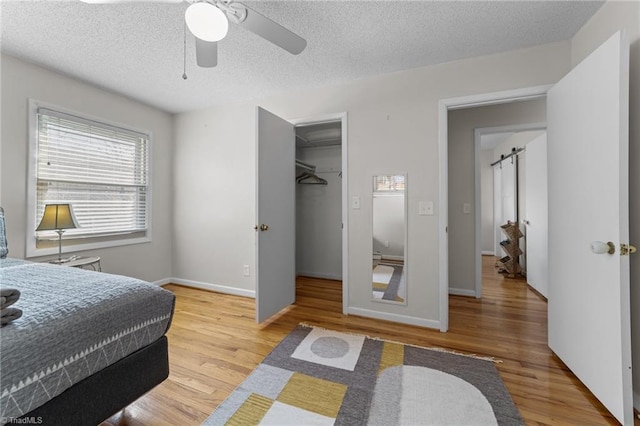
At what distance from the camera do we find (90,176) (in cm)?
282

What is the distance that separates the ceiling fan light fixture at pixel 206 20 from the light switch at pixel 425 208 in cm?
201

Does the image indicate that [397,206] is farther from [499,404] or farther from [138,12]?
[138,12]

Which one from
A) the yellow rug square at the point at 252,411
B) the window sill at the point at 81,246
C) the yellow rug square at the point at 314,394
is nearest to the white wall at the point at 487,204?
the yellow rug square at the point at 314,394

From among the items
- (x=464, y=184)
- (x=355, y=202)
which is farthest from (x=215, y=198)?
(x=464, y=184)

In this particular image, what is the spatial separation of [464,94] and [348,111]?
1.07 m

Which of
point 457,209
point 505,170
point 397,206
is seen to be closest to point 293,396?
point 397,206

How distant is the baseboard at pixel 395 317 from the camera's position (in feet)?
7.76

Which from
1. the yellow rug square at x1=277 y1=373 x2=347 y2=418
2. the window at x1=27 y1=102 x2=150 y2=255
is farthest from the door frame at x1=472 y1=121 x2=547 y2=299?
the window at x1=27 y1=102 x2=150 y2=255

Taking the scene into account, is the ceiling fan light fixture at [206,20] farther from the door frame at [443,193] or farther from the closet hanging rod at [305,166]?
the closet hanging rod at [305,166]

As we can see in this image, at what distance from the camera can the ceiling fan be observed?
47.8 inches

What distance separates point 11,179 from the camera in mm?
2252

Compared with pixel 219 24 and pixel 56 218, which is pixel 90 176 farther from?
pixel 219 24

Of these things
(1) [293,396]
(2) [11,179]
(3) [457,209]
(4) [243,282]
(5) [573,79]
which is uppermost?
(5) [573,79]

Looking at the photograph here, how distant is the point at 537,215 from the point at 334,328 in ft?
10.0
